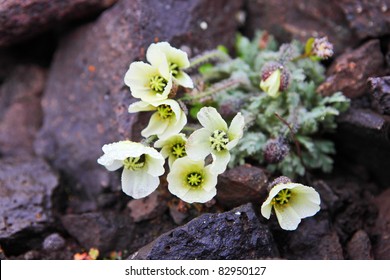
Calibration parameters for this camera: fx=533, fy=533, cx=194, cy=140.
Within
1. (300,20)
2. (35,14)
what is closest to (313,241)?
(300,20)

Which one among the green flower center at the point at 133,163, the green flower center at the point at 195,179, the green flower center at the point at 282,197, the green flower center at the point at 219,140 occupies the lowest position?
the green flower center at the point at 282,197

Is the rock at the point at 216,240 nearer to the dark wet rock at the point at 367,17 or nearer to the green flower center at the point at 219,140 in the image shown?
the green flower center at the point at 219,140

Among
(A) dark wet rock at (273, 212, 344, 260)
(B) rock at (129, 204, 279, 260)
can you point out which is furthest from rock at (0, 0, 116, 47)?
(A) dark wet rock at (273, 212, 344, 260)

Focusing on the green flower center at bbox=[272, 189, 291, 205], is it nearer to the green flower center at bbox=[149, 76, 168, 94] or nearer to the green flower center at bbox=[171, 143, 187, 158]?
the green flower center at bbox=[171, 143, 187, 158]

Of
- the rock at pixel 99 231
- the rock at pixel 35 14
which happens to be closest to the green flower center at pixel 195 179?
the rock at pixel 99 231
